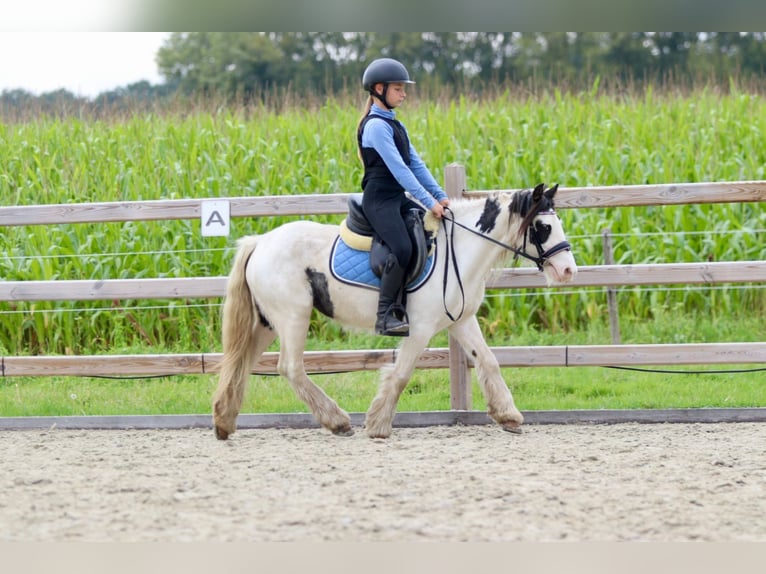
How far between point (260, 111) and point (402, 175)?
748cm

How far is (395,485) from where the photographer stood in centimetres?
460

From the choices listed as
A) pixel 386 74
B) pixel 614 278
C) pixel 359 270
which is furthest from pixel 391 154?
pixel 614 278

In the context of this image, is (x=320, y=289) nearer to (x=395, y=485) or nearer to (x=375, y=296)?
(x=375, y=296)

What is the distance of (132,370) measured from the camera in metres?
6.80

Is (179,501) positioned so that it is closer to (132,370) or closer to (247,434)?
(247,434)

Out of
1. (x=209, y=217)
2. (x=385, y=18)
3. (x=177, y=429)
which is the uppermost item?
(x=385, y=18)

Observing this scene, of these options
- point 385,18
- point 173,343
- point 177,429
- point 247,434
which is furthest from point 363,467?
point 173,343

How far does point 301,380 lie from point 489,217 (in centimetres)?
145

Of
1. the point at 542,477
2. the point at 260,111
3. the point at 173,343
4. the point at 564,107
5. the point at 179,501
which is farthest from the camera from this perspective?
the point at 260,111

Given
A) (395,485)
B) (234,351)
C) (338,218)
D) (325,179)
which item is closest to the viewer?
(395,485)

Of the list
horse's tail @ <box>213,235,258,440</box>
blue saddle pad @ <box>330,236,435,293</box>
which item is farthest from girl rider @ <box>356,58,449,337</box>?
horse's tail @ <box>213,235,258,440</box>

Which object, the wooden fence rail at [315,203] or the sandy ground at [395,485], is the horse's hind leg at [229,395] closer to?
the sandy ground at [395,485]

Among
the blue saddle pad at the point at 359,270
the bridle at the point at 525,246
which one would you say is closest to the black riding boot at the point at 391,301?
the blue saddle pad at the point at 359,270

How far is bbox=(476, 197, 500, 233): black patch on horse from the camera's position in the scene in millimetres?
5949
